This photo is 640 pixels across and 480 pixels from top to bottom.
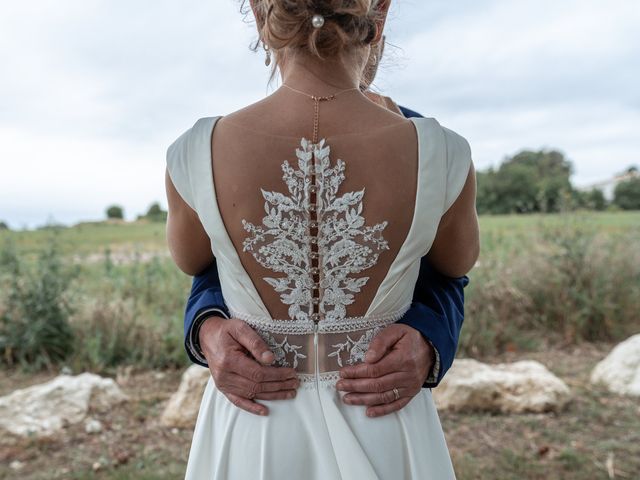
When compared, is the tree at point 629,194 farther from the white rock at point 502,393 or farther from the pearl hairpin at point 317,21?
the pearl hairpin at point 317,21

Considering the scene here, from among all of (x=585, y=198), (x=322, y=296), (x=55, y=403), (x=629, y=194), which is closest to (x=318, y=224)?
(x=322, y=296)

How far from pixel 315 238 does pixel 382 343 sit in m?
0.31

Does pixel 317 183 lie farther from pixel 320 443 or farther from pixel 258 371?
pixel 320 443

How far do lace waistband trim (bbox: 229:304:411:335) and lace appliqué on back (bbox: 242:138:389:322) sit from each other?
14 mm

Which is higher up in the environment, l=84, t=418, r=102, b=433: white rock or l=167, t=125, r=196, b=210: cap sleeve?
l=167, t=125, r=196, b=210: cap sleeve

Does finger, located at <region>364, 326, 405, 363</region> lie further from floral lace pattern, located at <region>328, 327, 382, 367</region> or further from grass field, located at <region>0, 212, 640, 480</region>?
grass field, located at <region>0, 212, 640, 480</region>

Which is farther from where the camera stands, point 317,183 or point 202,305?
point 202,305

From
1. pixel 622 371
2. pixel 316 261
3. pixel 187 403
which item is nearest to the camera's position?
pixel 316 261

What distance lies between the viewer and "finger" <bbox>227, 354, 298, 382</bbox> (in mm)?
1455

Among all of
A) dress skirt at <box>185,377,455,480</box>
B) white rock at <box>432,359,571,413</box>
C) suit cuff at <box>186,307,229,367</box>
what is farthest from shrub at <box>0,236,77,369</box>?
dress skirt at <box>185,377,455,480</box>

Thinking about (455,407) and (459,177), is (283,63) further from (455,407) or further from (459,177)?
(455,407)

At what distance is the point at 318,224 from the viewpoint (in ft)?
4.56

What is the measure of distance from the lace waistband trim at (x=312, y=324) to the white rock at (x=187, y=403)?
9.45ft

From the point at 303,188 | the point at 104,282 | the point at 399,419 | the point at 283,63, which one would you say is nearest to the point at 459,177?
the point at 303,188
